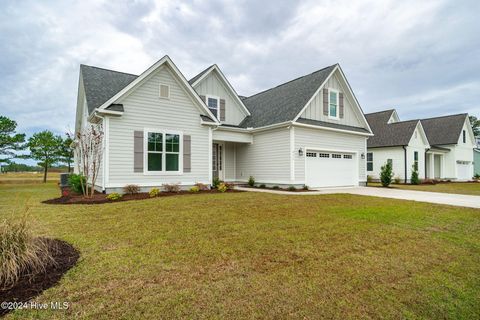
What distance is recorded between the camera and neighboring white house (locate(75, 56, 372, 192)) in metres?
10.6

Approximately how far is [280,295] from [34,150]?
2604 centimetres

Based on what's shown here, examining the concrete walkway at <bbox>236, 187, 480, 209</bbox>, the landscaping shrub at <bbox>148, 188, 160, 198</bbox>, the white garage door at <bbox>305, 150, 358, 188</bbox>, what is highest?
the white garage door at <bbox>305, 150, 358, 188</bbox>

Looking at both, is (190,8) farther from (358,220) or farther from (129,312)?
(129,312)

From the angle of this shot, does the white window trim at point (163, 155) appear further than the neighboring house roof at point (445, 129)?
No

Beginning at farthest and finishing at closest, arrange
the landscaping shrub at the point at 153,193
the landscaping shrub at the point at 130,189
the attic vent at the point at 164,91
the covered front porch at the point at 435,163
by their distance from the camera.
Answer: the covered front porch at the point at 435,163, the attic vent at the point at 164,91, the landscaping shrub at the point at 130,189, the landscaping shrub at the point at 153,193

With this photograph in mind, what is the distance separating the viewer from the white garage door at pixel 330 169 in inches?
566

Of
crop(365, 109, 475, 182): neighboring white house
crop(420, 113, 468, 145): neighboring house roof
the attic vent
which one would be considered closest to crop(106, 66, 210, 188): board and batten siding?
the attic vent

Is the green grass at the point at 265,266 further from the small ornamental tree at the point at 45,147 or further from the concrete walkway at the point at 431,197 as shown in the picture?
the small ornamental tree at the point at 45,147

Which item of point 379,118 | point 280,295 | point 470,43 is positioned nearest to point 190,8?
point 280,295

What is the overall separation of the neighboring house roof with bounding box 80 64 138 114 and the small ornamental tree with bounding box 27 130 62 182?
1163cm

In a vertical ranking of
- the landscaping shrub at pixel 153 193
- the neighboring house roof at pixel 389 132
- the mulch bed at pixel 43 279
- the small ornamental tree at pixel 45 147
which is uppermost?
the neighboring house roof at pixel 389 132

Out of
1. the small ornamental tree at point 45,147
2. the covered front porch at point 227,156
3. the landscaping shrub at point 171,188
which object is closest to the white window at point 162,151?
the landscaping shrub at point 171,188

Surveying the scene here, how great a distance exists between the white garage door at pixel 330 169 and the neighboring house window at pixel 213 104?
20.5 ft

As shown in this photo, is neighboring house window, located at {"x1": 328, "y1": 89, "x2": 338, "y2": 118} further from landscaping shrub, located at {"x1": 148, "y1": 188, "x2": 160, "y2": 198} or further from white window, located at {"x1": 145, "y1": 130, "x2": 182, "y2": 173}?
landscaping shrub, located at {"x1": 148, "y1": 188, "x2": 160, "y2": 198}
